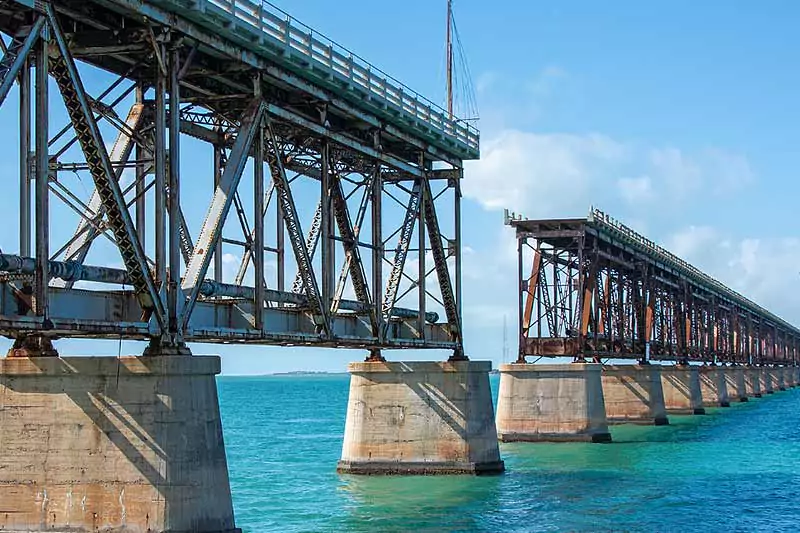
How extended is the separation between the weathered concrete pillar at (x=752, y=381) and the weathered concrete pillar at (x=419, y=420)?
113689 millimetres

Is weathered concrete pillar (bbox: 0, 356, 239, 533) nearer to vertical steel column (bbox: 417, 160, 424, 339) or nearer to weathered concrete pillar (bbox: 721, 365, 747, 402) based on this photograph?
vertical steel column (bbox: 417, 160, 424, 339)

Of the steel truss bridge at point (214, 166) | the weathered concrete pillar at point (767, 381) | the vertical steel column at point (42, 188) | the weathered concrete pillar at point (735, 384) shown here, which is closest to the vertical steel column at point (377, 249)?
the steel truss bridge at point (214, 166)

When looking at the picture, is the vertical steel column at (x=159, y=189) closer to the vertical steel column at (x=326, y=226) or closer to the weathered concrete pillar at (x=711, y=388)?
the vertical steel column at (x=326, y=226)

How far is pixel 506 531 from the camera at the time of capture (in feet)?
121

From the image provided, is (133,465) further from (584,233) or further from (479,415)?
(584,233)

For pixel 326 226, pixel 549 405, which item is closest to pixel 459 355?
pixel 326 226

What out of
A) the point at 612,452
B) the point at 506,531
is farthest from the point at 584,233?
the point at 506,531

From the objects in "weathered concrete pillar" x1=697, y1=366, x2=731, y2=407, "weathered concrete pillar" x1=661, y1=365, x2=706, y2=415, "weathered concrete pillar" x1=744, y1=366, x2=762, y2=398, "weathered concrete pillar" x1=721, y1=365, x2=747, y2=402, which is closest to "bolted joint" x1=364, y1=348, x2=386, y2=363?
"weathered concrete pillar" x1=661, y1=365, x2=706, y2=415

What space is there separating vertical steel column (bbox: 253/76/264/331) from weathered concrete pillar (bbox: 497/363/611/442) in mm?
36669

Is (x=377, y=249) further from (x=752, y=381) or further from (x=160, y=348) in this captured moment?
(x=752, y=381)

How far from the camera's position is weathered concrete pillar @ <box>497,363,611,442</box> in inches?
2672

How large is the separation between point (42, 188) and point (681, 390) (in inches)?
3735

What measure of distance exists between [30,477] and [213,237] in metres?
7.11

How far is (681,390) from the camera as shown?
111 metres
